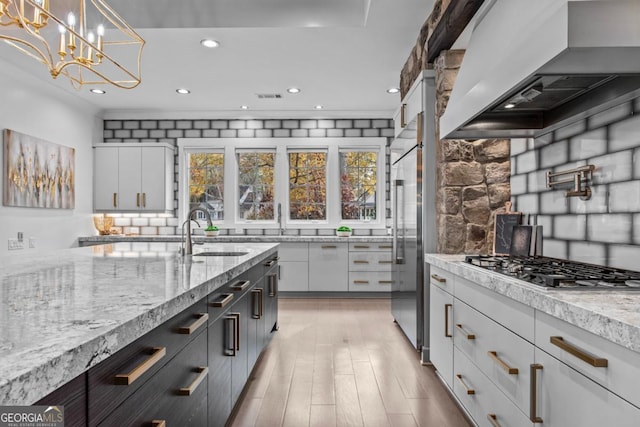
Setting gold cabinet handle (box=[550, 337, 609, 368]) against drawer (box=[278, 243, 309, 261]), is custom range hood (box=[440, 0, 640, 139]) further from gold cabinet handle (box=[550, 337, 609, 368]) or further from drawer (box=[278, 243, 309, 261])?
drawer (box=[278, 243, 309, 261])

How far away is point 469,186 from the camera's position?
295 centimetres

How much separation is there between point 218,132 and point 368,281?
3.08 m

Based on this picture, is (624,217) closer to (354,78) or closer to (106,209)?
(354,78)

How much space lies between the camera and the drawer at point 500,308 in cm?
146

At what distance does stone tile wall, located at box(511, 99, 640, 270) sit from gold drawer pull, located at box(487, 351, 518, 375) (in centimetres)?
69

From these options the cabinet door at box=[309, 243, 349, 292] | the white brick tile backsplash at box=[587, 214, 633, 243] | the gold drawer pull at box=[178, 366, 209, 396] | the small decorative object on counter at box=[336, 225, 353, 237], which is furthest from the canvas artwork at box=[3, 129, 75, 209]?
the white brick tile backsplash at box=[587, 214, 633, 243]

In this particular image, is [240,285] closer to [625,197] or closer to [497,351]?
[497,351]

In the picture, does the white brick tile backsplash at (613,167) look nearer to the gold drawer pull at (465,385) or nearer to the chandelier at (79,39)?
the gold drawer pull at (465,385)

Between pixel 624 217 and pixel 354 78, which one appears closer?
pixel 624 217

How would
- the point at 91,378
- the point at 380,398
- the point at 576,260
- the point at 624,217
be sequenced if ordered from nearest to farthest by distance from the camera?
the point at 91,378
the point at 624,217
the point at 576,260
the point at 380,398

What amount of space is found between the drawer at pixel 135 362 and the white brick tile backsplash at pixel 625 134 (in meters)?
1.85

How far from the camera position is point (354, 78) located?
4684mm

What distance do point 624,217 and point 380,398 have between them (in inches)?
62.6

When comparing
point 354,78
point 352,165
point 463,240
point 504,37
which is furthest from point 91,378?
point 352,165
